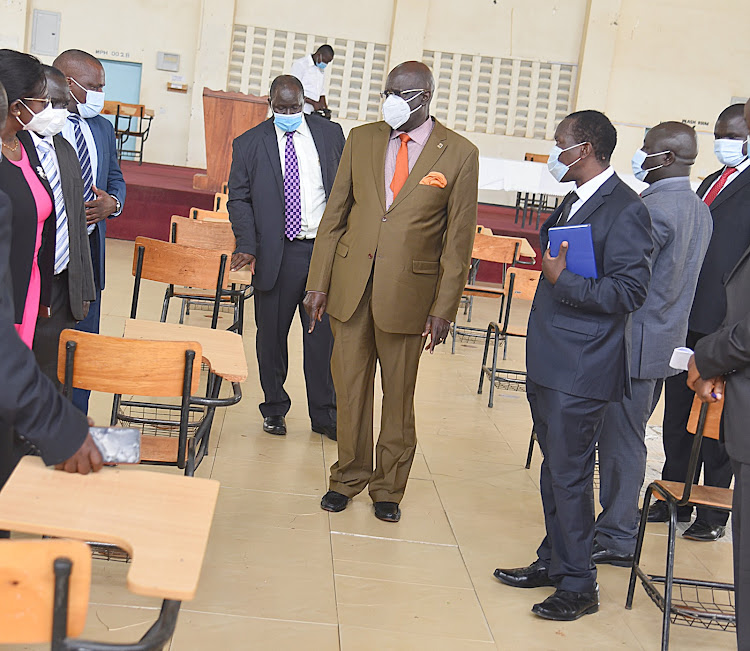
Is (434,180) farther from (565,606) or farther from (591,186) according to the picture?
(565,606)

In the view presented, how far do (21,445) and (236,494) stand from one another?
A: 102 cm

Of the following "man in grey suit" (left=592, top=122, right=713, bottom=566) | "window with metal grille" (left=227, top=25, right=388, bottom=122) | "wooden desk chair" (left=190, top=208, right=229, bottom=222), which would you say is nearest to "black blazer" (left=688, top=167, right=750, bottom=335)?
"man in grey suit" (left=592, top=122, right=713, bottom=566)

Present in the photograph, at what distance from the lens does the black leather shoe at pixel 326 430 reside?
14.5ft

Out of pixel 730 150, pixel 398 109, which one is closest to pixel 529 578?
pixel 398 109

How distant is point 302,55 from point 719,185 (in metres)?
11.3

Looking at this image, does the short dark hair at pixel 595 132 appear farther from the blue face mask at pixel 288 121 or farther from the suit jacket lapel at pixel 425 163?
the blue face mask at pixel 288 121

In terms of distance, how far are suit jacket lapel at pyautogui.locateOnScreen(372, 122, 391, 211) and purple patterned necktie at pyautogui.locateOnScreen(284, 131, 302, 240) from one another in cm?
102

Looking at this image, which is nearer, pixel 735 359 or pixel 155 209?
pixel 735 359

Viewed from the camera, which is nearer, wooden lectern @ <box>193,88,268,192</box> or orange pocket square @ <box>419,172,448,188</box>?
orange pocket square @ <box>419,172,448,188</box>

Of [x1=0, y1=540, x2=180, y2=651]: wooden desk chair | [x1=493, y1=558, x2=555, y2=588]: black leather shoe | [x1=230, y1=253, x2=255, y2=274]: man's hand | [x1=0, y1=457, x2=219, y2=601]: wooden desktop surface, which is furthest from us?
[x1=230, y1=253, x2=255, y2=274]: man's hand

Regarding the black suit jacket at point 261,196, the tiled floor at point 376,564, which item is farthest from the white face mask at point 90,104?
the tiled floor at point 376,564

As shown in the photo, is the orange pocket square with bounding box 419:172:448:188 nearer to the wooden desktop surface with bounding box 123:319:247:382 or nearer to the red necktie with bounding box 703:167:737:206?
the wooden desktop surface with bounding box 123:319:247:382

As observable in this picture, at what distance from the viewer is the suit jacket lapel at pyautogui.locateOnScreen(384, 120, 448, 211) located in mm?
3285

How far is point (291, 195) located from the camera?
4.34 metres
